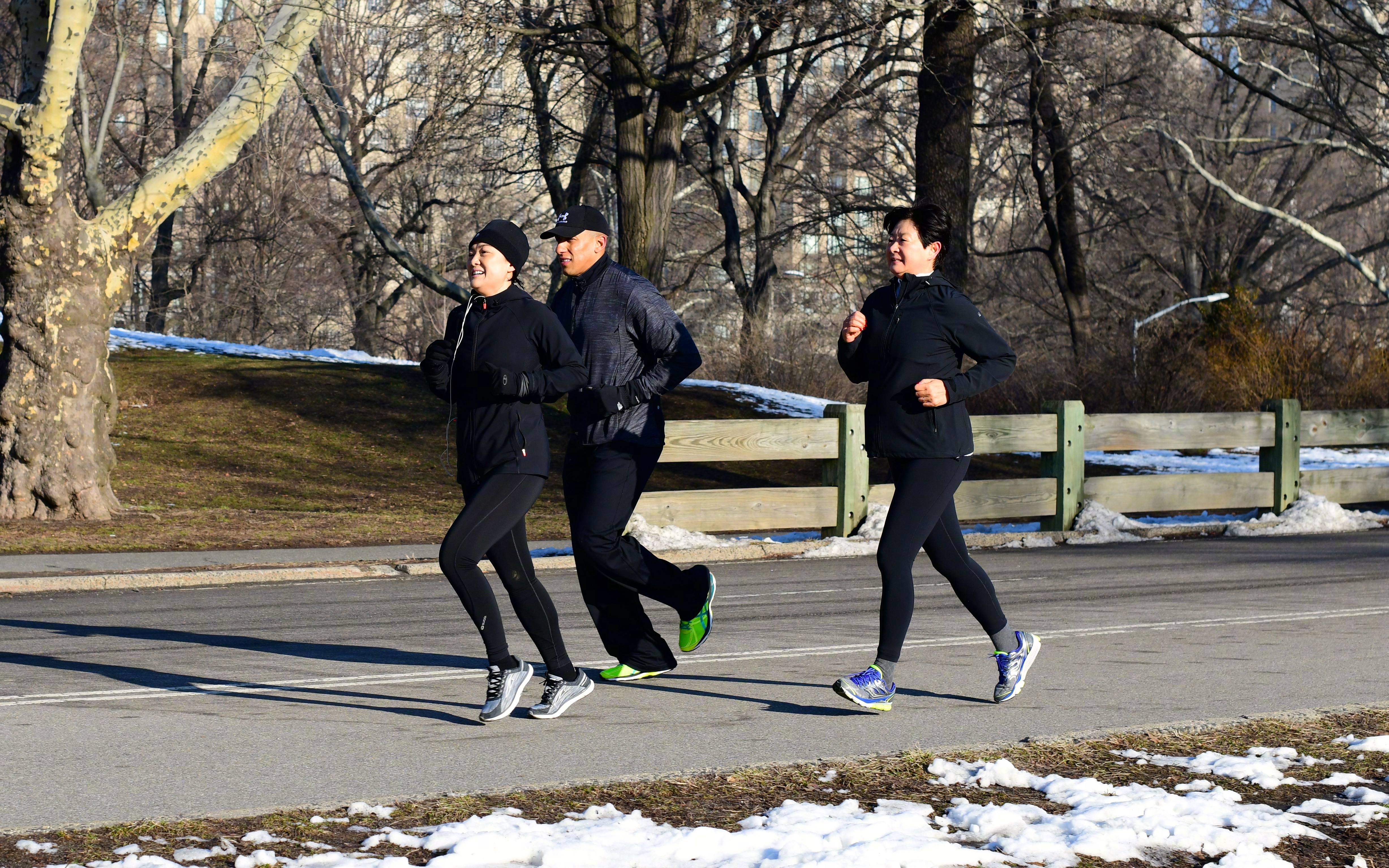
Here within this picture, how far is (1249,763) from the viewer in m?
5.23

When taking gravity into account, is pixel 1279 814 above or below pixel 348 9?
below

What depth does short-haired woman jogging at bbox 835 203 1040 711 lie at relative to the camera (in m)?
6.17

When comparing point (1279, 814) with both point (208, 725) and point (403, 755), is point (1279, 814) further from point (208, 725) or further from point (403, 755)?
point (208, 725)

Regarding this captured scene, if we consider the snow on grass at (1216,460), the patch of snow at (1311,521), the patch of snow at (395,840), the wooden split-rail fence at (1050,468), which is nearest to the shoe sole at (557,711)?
the patch of snow at (395,840)

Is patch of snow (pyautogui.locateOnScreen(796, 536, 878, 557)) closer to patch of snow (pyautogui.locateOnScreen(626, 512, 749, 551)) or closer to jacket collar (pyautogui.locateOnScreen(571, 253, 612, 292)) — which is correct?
patch of snow (pyautogui.locateOnScreen(626, 512, 749, 551))

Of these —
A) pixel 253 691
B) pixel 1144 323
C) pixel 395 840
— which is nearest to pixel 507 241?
pixel 253 691

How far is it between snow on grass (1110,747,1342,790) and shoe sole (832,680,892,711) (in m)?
1.00

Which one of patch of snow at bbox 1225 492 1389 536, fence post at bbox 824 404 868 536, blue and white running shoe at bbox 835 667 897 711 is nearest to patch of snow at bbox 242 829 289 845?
blue and white running shoe at bbox 835 667 897 711

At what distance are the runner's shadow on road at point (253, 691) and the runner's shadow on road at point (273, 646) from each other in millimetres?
736

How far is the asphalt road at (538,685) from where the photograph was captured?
5.29 m

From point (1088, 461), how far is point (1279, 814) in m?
17.0

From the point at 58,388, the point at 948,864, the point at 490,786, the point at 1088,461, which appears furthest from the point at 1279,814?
the point at 1088,461

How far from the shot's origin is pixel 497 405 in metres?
6.00

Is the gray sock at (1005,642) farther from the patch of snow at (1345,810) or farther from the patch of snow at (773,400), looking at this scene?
the patch of snow at (773,400)
